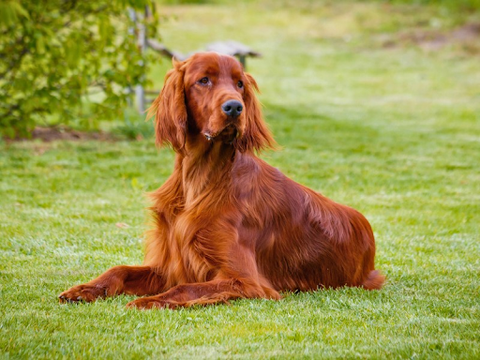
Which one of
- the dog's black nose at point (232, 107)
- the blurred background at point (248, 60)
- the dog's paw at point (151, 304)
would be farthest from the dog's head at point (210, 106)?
the blurred background at point (248, 60)

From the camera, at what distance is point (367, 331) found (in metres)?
3.59

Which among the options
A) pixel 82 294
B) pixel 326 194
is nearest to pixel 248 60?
pixel 326 194

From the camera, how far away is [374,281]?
190 inches

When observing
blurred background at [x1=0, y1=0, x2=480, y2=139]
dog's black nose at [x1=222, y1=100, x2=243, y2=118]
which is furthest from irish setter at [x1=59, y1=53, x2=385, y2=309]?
blurred background at [x1=0, y1=0, x2=480, y2=139]

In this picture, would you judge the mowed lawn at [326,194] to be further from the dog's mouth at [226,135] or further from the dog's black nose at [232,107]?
the dog's black nose at [232,107]

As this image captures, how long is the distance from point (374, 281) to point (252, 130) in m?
1.34

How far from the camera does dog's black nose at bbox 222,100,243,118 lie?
157 inches

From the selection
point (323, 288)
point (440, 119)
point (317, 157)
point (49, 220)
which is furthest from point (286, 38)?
A: point (323, 288)

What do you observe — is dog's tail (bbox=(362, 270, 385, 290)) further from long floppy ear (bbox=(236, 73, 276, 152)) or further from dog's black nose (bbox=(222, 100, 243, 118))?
dog's black nose (bbox=(222, 100, 243, 118))

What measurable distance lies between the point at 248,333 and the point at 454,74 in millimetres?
18521

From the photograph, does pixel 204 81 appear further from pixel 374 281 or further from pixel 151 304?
pixel 374 281

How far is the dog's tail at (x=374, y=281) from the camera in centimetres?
477

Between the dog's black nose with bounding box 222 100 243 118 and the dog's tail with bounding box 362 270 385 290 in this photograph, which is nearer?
the dog's black nose with bounding box 222 100 243 118

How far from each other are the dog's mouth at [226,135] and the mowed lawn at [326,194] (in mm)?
695
